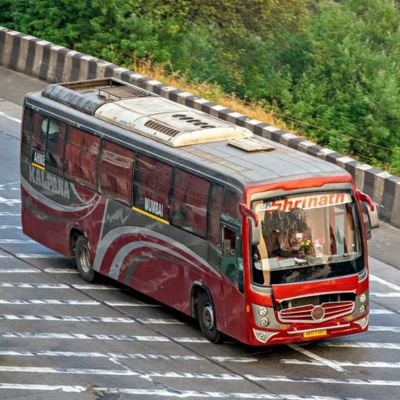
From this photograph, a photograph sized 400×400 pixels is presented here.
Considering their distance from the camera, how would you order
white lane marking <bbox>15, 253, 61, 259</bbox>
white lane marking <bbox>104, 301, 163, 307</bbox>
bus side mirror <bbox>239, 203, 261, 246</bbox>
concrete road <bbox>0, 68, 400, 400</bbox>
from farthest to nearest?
white lane marking <bbox>15, 253, 61, 259</bbox> < white lane marking <bbox>104, 301, 163, 307</bbox> < bus side mirror <bbox>239, 203, 261, 246</bbox> < concrete road <bbox>0, 68, 400, 400</bbox>

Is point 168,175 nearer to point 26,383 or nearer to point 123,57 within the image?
point 26,383

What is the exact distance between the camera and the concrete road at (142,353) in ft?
57.1

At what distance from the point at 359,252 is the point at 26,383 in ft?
16.1

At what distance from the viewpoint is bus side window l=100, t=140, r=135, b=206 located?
821 inches

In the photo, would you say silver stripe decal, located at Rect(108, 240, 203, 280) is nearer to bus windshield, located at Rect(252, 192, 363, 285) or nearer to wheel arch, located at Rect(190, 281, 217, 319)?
wheel arch, located at Rect(190, 281, 217, 319)

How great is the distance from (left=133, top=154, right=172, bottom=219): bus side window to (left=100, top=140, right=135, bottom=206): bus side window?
21 centimetres

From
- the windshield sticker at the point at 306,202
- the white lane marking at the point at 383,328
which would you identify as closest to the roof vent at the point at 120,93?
the windshield sticker at the point at 306,202

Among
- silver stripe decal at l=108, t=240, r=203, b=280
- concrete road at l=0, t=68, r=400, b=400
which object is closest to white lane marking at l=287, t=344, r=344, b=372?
concrete road at l=0, t=68, r=400, b=400

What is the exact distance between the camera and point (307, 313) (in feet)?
61.3

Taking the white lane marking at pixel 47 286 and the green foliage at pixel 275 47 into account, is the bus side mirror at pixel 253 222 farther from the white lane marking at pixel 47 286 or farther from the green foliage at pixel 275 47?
the green foliage at pixel 275 47

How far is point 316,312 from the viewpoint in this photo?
18.7 metres

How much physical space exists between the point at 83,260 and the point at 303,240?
495cm

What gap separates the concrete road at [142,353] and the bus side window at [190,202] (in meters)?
1.56

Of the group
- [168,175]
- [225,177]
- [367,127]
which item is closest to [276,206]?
[225,177]
